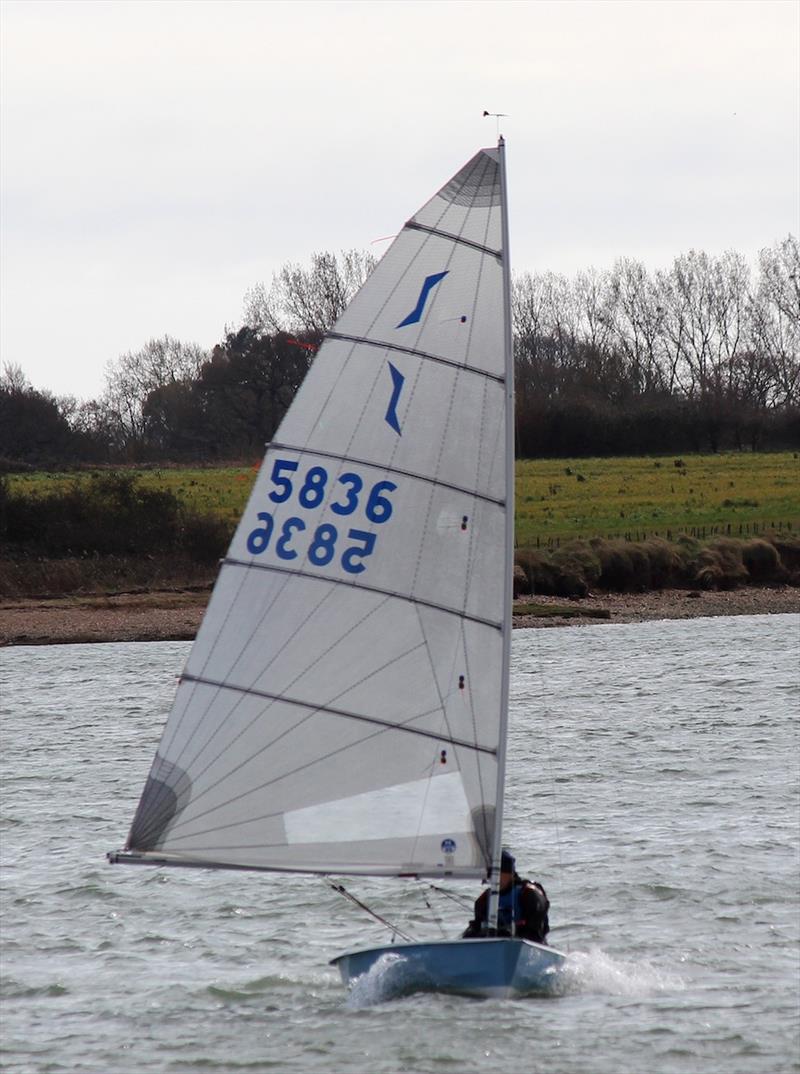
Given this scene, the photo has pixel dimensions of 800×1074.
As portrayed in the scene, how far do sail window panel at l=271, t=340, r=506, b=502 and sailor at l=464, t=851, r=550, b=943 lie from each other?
3344 millimetres

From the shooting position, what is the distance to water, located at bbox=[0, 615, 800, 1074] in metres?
14.3

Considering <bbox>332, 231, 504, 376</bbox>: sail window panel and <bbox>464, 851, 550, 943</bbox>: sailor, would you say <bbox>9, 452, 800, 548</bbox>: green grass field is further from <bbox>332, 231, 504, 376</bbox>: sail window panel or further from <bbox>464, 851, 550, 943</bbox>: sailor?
<bbox>464, 851, 550, 943</bbox>: sailor

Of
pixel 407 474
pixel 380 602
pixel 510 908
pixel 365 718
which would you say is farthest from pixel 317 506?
pixel 510 908

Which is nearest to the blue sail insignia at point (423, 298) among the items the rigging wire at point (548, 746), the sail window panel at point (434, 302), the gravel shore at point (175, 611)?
the sail window panel at point (434, 302)

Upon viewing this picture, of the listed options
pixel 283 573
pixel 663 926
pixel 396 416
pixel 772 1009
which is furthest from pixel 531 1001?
pixel 396 416

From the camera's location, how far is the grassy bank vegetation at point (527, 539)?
49.5 metres

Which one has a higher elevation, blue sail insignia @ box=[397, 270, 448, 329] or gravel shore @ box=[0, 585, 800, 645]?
blue sail insignia @ box=[397, 270, 448, 329]

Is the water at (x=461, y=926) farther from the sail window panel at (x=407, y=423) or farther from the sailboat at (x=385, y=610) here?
the sail window panel at (x=407, y=423)

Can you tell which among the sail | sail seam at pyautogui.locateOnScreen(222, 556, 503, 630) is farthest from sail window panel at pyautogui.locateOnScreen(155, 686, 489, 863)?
sail seam at pyautogui.locateOnScreen(222, 556, 503, 630)

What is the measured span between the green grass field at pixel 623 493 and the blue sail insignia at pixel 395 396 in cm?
3645

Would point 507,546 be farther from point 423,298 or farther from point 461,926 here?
point 461,926

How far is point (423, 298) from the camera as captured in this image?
14.2 metres

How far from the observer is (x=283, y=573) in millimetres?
14367

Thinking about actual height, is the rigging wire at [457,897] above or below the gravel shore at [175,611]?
below
